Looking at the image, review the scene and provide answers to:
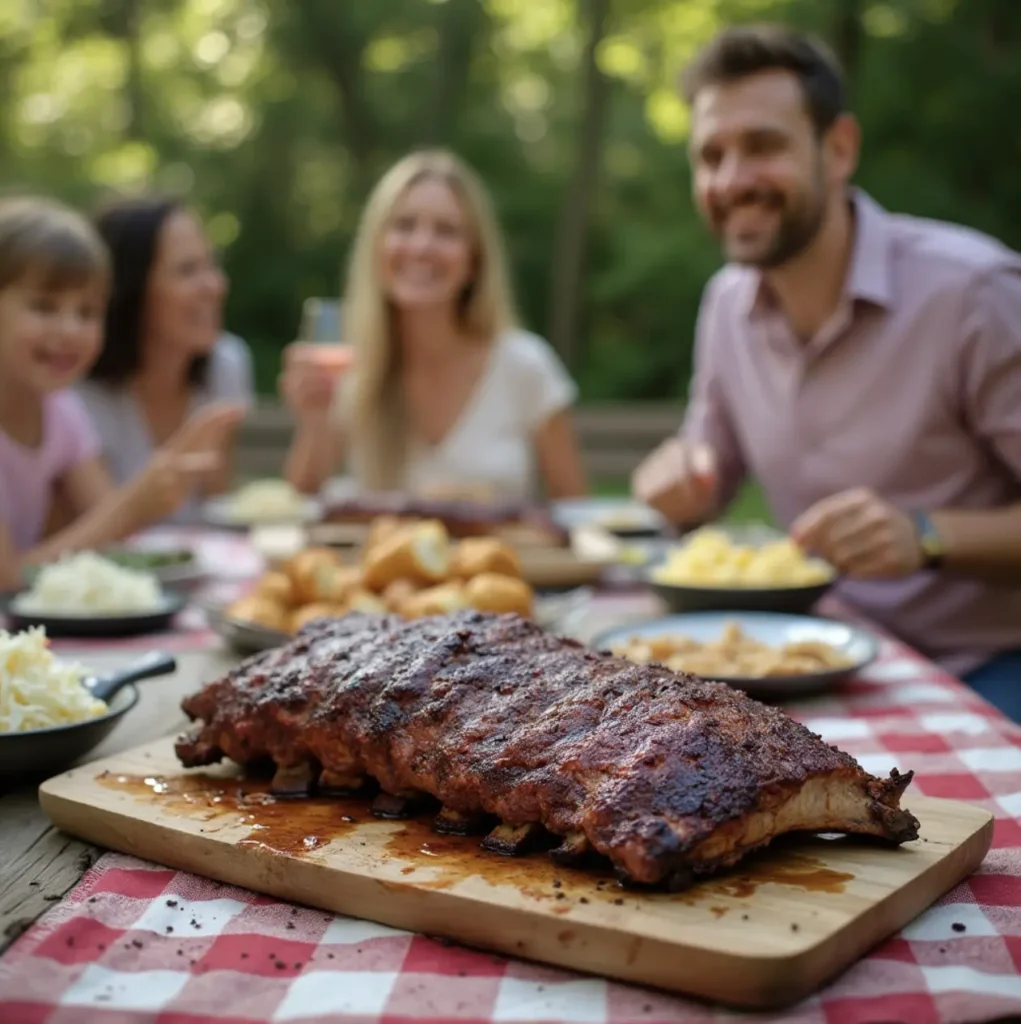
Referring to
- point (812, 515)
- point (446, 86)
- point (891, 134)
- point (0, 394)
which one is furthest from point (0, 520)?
point (446, 86)

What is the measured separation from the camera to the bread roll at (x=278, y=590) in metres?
3.04

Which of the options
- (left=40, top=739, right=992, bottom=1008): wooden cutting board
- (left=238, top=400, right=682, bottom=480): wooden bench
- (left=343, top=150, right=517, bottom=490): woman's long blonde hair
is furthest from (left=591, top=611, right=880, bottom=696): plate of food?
(left=238, top=400, right=682, bottom=480): wooden bench

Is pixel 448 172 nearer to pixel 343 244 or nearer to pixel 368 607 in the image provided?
pixel 368 607

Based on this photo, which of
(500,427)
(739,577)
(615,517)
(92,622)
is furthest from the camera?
(500,427)

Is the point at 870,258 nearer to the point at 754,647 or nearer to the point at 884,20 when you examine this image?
the point at 754,647

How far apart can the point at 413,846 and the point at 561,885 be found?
10.3 inches

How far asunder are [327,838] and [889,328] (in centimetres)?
297

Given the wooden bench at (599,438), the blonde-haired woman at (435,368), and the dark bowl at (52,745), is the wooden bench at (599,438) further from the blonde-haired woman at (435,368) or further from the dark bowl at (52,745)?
the dark bowl at (52,745)

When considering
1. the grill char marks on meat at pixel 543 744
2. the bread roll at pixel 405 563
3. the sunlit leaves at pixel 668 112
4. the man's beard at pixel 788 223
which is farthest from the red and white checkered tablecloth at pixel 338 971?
the sunlit leaves at pixel 668 112

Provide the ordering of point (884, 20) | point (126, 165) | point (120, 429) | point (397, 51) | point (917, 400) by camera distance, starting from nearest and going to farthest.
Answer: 1. point (917, 400)
2. point (120, 429)
3. point (884, 20)
4. point (126, 165)
5. point (397, 51)

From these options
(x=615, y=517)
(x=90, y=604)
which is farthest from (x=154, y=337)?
(x=90, y=604)

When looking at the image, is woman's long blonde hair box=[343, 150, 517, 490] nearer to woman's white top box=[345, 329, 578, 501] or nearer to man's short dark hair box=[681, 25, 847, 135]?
woman's white top box=[345, 329, 578, 501]

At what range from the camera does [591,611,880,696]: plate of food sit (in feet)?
8.32

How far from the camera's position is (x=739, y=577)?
341cm
